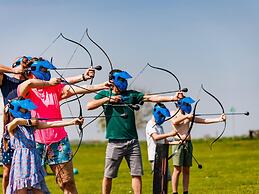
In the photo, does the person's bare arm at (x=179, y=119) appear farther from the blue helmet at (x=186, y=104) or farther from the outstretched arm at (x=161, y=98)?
the outstretched arm at (x=161, y=98)

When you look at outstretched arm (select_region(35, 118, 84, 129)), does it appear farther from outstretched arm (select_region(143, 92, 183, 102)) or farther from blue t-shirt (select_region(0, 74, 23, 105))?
outstretched arm (select_region(143, 92, 183, 102))

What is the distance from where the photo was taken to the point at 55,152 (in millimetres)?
10438

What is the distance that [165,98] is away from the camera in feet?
35.2

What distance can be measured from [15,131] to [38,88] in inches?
22.5

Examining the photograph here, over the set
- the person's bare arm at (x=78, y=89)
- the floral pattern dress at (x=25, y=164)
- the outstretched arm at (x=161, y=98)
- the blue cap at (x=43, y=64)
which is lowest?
the floral pattern dress at (x=25, y=164)

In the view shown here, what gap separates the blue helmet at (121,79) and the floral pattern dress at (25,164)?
4.96ft

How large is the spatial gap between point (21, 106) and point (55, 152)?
0.96m

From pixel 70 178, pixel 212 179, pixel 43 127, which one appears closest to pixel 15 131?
pixel 43 127

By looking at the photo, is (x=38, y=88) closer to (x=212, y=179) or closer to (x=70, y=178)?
(x=70, y=178)

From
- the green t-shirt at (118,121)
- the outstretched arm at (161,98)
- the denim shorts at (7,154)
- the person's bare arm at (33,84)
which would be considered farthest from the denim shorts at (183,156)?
the person's bare arm at (33,84)

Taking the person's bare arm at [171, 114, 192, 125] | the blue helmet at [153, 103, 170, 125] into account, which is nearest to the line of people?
the blue helmet at [153, 103, 170, 125]

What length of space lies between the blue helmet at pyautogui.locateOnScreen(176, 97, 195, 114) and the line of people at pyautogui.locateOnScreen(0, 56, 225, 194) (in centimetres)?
159

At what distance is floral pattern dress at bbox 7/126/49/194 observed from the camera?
978cm

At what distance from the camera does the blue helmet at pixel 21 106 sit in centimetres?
970
